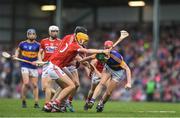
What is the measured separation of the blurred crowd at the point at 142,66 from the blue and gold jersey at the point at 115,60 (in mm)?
14772

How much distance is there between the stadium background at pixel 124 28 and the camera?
1420 inches

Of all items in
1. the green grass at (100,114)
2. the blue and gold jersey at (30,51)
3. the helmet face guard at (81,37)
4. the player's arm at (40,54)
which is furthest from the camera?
the blue and gold jersey at (30,51)

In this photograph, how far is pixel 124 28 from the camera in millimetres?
42062

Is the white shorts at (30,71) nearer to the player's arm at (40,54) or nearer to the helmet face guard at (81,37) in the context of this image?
the player's arm at (40,54)

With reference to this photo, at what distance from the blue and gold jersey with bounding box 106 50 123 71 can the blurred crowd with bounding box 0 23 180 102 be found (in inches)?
582

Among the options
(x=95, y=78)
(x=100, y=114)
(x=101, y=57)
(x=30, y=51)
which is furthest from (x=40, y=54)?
(x=100, y=114)

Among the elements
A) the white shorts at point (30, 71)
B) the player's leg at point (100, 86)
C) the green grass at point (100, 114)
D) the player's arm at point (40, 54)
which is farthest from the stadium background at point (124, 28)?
the player's leg at point (100, 86)

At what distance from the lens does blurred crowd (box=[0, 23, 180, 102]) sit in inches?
1403

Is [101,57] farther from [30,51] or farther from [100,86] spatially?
[30,51]

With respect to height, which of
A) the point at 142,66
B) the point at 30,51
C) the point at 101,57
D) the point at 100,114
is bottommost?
the point at 142,66

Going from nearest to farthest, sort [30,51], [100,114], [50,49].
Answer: [100,114], [50,49], [30,51]

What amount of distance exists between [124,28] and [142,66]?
5.22m

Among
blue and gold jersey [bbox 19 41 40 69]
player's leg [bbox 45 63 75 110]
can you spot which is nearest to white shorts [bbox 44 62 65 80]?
player's leg [bbox 45 63 75 110]

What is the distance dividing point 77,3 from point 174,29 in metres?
6.61
